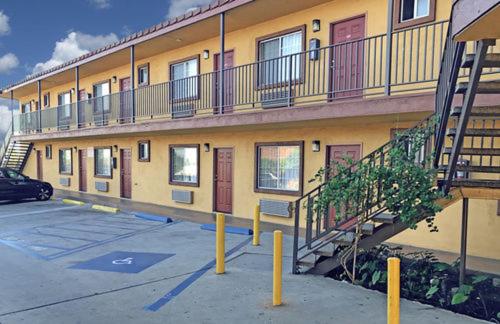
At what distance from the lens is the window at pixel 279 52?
9.92 m

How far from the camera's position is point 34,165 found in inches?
940

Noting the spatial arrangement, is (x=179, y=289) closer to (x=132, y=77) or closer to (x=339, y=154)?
(x=339, y=154)

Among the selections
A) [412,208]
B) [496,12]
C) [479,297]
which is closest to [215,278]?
[412,208]

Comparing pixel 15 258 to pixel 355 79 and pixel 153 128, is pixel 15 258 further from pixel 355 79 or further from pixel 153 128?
pixel 355 79

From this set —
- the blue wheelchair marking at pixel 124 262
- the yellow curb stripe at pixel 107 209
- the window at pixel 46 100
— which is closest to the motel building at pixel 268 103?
the yellow curb stripe at pixel 107 209

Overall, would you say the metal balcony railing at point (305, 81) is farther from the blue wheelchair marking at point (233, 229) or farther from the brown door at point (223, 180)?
the blue wheelchair marking at point (233, 229)

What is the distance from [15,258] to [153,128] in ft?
19.9

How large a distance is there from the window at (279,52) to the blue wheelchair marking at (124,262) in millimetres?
5585

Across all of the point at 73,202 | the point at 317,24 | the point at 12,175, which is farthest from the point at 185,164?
the point at 12,175

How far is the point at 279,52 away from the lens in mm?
10555

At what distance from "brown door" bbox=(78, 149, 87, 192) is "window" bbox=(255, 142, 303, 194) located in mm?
12294

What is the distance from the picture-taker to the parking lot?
15.1 ft

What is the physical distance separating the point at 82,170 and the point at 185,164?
8978mm

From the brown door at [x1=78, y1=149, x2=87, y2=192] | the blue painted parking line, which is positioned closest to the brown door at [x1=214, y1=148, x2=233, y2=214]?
the blue painted parking line
